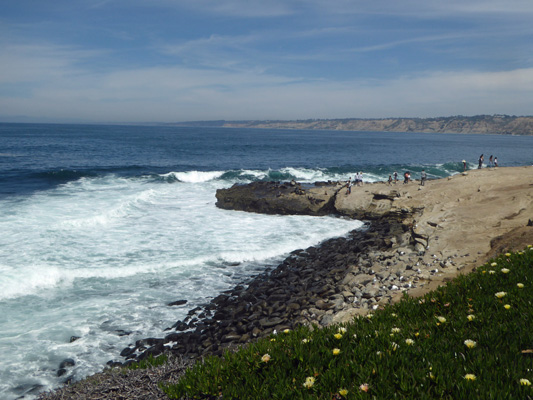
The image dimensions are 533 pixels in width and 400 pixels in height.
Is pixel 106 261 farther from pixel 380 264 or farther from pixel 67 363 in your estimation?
pixel 380 264

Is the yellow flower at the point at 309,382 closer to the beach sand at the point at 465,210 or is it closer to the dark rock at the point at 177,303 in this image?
the beach sand at the point at 465,210

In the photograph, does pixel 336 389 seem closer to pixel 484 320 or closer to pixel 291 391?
pixel 291 391

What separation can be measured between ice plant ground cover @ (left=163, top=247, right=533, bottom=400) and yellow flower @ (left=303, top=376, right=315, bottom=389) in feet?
0.04

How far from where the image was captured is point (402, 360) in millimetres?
3910

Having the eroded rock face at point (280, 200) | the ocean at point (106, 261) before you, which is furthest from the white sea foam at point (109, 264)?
the eroded rock face at point (280, 200)

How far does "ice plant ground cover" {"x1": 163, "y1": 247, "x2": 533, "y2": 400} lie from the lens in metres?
3.44

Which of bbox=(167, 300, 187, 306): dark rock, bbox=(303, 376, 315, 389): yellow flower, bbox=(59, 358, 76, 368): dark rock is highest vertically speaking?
bbox=(303, 376, 315, 389): yellow flower

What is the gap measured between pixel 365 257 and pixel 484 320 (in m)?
12.2

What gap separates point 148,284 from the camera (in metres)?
14.7

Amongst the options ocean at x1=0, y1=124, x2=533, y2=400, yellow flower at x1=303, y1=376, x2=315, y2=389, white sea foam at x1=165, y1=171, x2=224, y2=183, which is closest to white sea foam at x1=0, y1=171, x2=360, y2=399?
ocean at x1=0, y1=124, x2=533, y2=400

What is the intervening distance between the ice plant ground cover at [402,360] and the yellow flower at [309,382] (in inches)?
0.4

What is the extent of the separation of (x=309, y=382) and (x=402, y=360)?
3.57 ft

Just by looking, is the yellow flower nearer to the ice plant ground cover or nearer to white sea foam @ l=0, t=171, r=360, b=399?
the ice plant ground cover

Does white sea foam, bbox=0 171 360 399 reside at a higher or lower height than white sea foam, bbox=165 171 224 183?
lower
